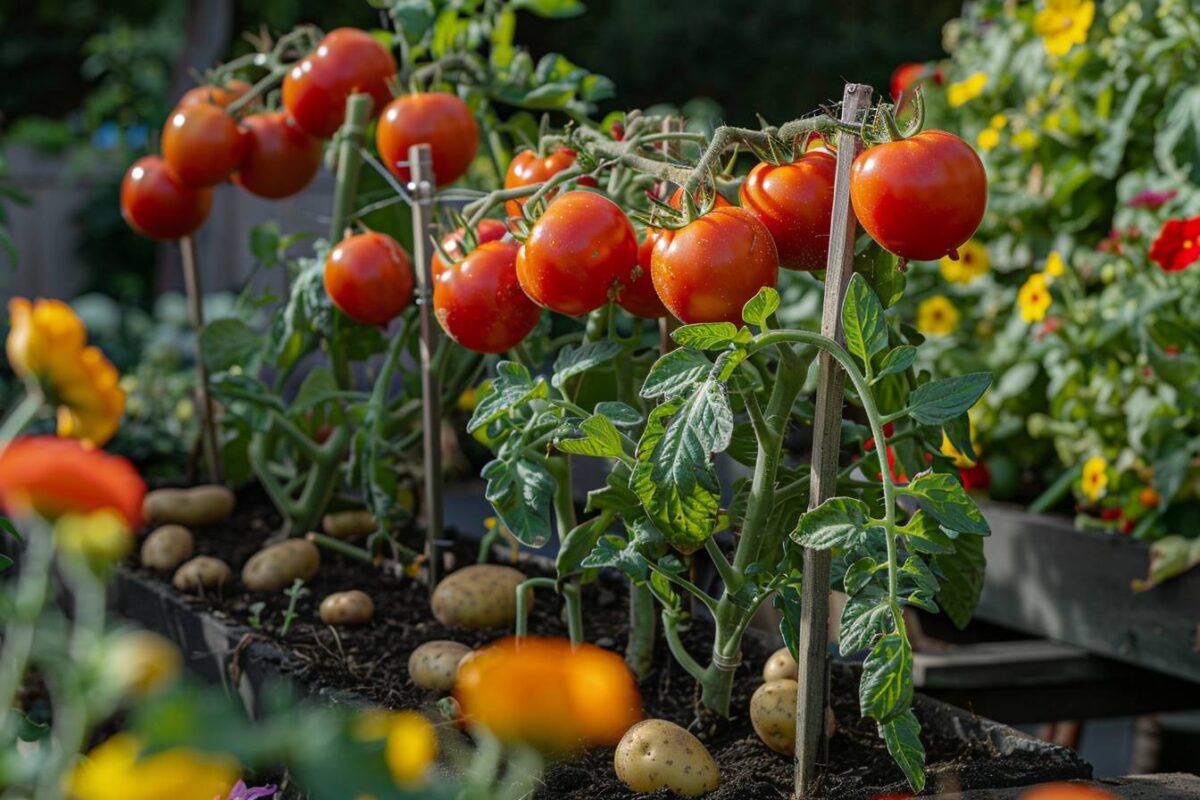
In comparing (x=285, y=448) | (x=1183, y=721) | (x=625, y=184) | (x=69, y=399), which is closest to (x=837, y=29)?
(x=1183, y=721)

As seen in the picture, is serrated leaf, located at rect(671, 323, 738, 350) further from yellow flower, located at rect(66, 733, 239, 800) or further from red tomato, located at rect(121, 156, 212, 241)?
red tomato, located at rect(121, 156, 212, 241)

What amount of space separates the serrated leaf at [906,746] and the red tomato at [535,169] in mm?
680

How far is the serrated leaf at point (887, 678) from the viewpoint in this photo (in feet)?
3.03

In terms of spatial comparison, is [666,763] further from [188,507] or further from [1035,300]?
[1035,300]

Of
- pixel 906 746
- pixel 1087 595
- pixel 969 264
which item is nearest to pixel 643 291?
pixel 906 746

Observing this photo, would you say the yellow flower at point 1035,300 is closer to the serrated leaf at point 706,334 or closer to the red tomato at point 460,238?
the red tomato at point 460,238

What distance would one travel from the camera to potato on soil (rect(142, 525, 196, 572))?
1979 mm

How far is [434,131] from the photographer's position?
1778 millimetres

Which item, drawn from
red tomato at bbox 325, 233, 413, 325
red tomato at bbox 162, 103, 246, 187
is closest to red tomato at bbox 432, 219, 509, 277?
red tomato at bbox 325, 233, 413, 325

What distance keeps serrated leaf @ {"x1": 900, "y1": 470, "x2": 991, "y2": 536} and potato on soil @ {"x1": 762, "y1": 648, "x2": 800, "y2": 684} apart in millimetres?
372

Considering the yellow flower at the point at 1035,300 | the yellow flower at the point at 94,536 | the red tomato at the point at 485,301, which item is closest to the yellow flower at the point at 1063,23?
the yellow flower at the point at 1035,300

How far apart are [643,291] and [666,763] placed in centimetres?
42

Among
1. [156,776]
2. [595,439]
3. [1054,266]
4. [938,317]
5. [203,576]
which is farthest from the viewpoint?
[938,317]

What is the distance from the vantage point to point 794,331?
1.00 m
